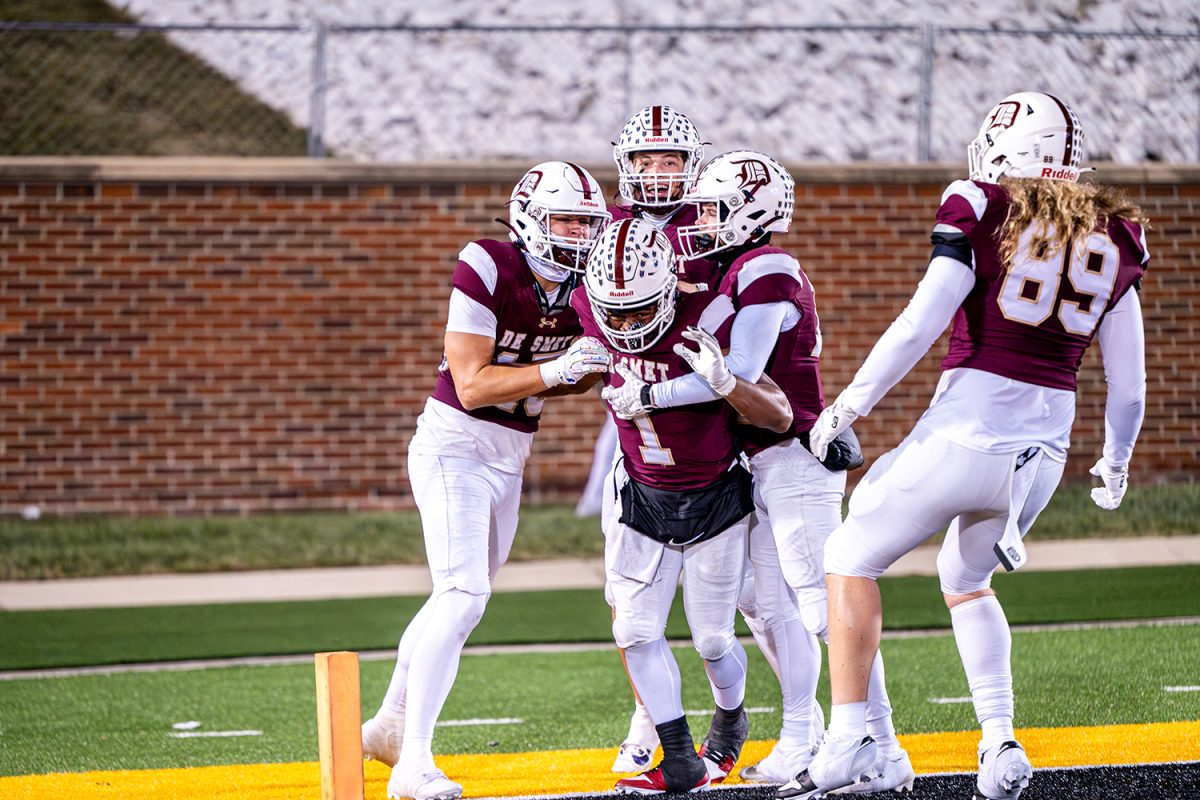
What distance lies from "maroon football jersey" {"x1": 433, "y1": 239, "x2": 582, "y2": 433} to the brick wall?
22.6 ft

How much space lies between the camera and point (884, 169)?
1222 centimetres

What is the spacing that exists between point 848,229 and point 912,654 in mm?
5648

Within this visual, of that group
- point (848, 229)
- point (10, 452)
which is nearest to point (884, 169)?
point (848, 229)

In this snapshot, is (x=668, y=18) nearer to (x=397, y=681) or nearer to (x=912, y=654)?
(x=912, y=654)

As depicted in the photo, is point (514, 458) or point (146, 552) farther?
point (146, 552)

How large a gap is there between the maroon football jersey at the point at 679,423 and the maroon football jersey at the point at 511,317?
33 centimetres

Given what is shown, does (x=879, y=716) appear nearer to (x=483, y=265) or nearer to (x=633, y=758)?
(x=633, y=758)

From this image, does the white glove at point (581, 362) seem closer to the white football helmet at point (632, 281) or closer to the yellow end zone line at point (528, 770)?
the white football helmet at point (632, 281)

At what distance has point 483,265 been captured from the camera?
481cm

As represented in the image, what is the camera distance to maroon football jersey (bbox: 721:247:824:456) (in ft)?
14.9

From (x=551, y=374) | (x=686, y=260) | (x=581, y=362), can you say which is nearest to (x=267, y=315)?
(x=686, y=260)

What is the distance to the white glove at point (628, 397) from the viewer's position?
436cm

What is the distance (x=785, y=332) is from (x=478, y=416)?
108cm

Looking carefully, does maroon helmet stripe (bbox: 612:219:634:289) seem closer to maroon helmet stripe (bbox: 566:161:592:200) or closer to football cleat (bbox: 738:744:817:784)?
maroon helmet stripe (bbox: 566:161:592:200)
